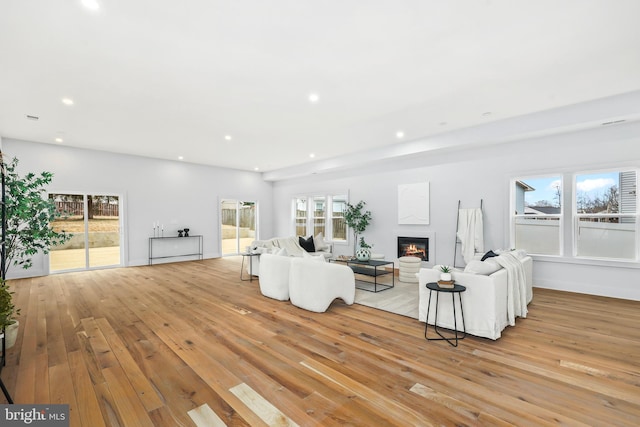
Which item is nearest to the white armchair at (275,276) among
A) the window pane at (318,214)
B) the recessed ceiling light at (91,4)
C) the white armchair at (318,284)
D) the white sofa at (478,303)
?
the white armchair at (318,284)

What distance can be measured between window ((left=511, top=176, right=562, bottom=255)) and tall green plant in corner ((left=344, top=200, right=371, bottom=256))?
11.2 feet

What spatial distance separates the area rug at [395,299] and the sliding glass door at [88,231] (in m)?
6.69

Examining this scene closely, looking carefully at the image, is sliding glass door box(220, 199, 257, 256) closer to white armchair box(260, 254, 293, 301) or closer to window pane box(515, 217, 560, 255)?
white armchair box(260, 254, 293, 301)

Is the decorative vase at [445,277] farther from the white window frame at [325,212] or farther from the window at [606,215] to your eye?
the white window frame at [325,212]

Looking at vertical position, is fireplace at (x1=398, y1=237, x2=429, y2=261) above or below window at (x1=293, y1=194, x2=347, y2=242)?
below

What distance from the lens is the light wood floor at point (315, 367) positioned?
6.58 ft

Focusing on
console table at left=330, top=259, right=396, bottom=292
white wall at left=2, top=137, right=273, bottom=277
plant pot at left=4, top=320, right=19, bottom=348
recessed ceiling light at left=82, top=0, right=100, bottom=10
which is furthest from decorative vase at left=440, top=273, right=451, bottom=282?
white wall at left=2, top=137, right=273, bottom=277

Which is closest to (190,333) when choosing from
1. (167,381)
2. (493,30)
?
(167,381)

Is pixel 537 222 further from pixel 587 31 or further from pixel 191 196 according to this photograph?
pixel 191 196

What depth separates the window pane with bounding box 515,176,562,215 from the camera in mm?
5344

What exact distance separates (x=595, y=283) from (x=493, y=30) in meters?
4.72

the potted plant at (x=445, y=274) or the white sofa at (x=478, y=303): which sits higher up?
the potted plant at (x=445, y=274)

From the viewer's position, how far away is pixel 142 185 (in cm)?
805

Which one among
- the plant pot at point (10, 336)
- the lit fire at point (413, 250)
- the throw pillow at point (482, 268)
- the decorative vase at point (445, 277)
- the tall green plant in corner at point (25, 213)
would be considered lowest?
the plant pot at point (10, 336)
